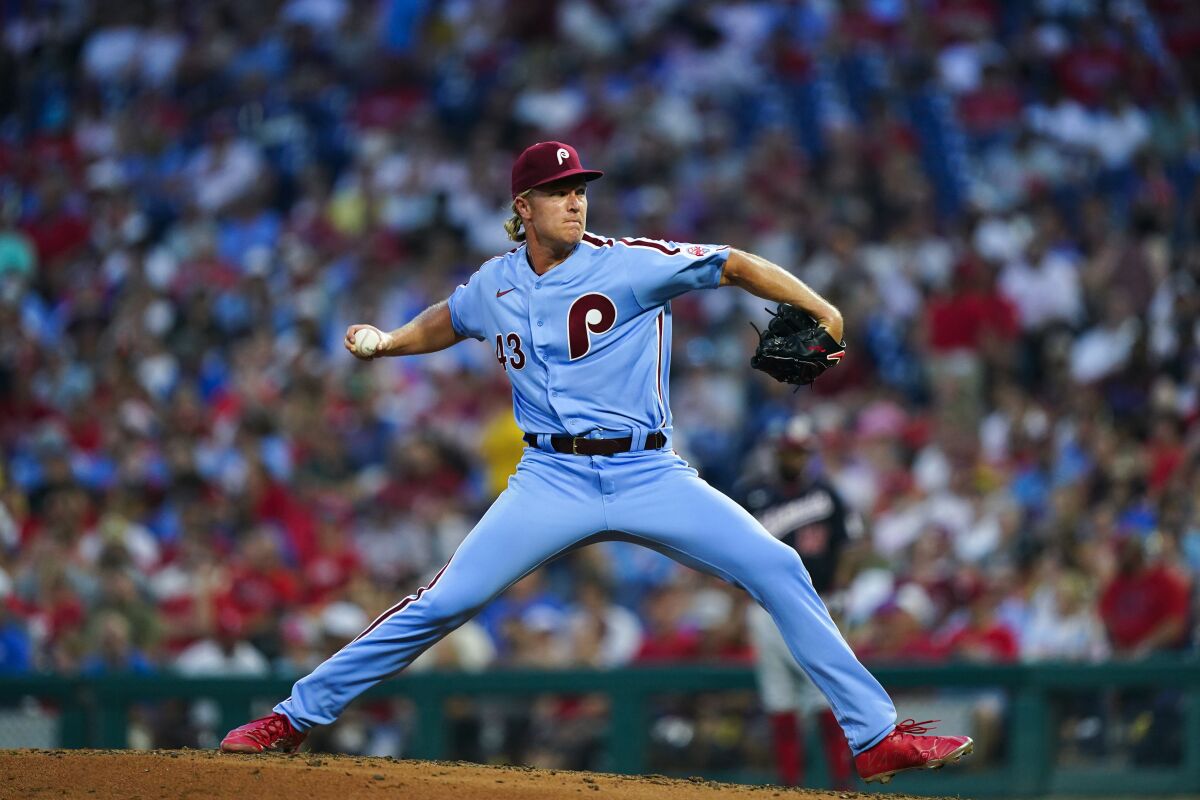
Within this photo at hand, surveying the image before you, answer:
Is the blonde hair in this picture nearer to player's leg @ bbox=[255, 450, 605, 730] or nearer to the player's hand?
the player's hand

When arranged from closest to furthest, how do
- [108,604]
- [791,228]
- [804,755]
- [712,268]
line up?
[712,268], [804,755], [108,604], [791,228]

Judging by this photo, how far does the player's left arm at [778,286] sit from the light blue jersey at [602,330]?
5cm

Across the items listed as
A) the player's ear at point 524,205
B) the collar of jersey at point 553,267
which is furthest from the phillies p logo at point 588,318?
the player's ear at point 524,205

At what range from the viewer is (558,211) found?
5242mm

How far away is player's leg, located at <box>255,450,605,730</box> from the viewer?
5.15 m

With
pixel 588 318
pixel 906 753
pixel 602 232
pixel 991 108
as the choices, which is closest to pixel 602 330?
pixel 588 318

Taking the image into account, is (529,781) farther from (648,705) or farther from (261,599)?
(261,599)

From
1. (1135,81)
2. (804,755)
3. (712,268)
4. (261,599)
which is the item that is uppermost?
(1135,81)

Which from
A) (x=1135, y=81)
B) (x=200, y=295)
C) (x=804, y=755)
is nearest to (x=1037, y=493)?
(x=804, y=755)

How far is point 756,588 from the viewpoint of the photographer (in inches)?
202

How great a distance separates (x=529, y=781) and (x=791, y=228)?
7.61m

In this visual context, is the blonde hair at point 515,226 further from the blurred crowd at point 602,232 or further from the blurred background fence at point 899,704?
the blurred background fence at point 899,704

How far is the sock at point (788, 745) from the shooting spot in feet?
27.6

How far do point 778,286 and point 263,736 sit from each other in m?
2.14
